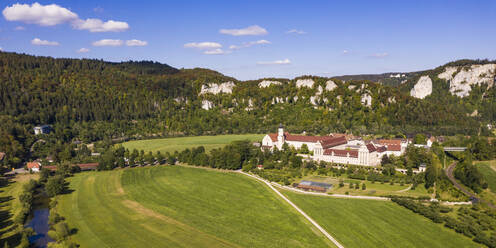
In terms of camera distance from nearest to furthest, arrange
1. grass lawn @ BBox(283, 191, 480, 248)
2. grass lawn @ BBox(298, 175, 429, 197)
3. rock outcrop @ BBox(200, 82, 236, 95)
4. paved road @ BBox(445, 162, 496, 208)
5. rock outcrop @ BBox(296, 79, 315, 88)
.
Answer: grass lawn @ BBox(283, 191, 480, 248) < paved road @ BBox(445, 162, 496, 208) < grass lawn @ BBox(298, 175, 429, 197) < rock outcrop @ BBox(296, 79, 315, 88) < rock outcrop @ BBox(200, 82, 236, 95)

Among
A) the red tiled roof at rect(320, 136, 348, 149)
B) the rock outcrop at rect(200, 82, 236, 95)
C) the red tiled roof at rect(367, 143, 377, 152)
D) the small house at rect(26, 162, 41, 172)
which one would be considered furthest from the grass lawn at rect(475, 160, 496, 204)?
the rock outcrop at rect(200, 82, 236, 95)

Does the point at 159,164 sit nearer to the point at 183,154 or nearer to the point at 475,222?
the point at 183,154

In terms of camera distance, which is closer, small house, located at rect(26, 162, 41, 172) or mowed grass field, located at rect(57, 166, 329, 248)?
mowed grass field, located at rect(57, 166, 329, 248)

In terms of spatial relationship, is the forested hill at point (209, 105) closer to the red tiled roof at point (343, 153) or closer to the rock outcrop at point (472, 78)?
the rock outcrop at point (472, 78)

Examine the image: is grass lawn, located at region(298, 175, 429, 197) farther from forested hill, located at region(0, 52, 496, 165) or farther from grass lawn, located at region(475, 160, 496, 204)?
forested hill, located at region(0, 52, 496, 165)

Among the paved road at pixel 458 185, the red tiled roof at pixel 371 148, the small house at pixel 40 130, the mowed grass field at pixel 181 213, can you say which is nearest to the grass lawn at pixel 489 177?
the paved road at pixel 458 185

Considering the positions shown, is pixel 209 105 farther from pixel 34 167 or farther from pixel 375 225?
pixel 375 225
